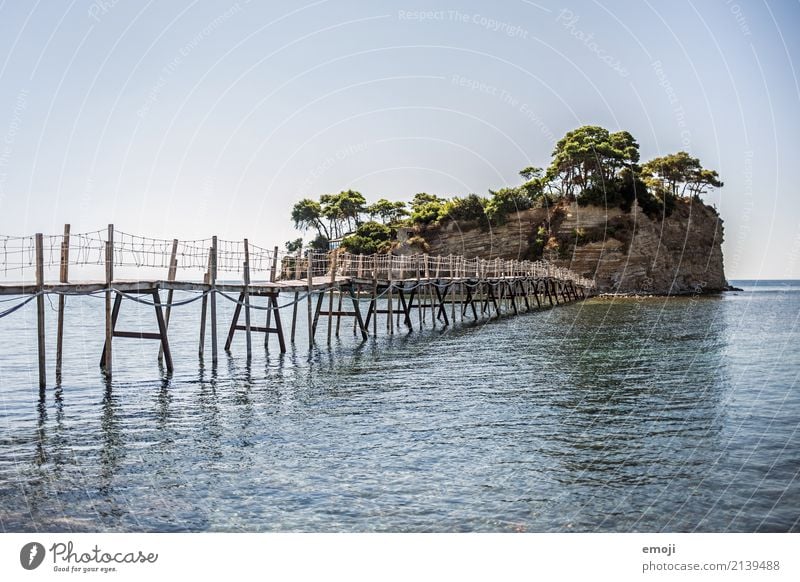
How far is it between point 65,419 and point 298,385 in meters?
7.43

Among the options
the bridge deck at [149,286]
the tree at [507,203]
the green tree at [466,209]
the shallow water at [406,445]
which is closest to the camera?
the shallow water at [406,445]

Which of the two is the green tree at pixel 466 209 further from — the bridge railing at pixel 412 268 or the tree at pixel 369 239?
the bridge railing at pixel 412 268

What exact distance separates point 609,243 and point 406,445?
3151 inches

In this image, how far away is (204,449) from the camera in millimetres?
14875

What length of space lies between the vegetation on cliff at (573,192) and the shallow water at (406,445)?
6608 cm

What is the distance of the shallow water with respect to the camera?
11234 millimetres

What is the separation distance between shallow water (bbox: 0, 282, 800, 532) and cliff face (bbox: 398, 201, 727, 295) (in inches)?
2417

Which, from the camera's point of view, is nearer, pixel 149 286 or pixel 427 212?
pixel 149 286

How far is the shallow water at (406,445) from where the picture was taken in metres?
11.2

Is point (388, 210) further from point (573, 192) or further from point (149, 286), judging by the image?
point (149, 286)

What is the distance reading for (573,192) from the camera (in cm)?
9581

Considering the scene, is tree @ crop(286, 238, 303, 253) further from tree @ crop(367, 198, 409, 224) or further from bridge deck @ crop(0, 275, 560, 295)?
bridge deck @ crop(0, 275, 560, 295)

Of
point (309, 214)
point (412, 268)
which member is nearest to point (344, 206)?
point (309, 214)

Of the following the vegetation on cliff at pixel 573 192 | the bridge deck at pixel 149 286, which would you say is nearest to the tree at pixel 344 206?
the vegetation on cliff at pixel 573 192
